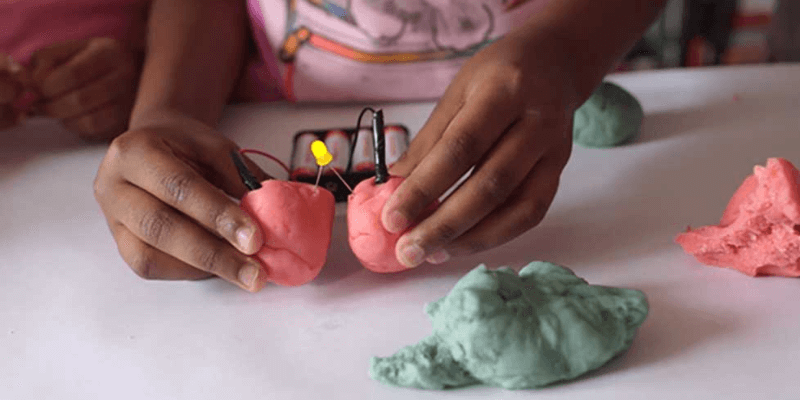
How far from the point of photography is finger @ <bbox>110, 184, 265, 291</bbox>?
2.60 ft

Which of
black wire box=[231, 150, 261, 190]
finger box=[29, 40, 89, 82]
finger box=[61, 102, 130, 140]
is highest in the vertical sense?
black wire box=[231, 150, 261, 190]

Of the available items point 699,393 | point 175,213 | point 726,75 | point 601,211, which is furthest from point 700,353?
point 726,75

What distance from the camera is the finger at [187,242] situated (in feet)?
2.60

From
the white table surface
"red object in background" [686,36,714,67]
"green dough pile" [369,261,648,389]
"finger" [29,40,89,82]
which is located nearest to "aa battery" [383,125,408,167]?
the white table surface

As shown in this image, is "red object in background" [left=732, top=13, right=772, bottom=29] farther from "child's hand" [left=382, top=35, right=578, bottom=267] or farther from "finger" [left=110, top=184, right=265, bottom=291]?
"finger" [left=110, top=184, right=265, bottom=291]

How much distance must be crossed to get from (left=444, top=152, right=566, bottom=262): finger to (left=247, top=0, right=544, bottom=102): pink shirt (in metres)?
0.40

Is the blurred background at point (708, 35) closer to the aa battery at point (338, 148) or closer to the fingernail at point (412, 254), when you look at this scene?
the aa battery at point (338, 148)

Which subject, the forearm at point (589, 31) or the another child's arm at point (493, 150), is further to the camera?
the forearm at point (589, 31)

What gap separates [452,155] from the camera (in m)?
0.79

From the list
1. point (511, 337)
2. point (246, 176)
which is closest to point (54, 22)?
point (246, 176)

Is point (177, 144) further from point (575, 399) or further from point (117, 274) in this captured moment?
point (575, 399)

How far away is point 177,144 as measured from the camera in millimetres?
889

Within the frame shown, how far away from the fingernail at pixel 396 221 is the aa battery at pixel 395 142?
28 cm

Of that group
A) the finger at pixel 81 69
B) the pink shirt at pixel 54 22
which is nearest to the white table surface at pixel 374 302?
the finger at pixel 81 69
